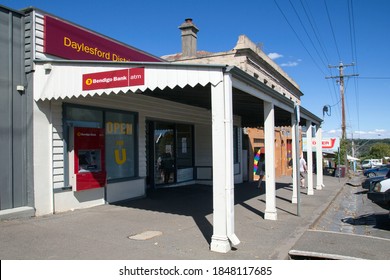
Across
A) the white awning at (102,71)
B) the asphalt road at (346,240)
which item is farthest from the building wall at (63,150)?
the asphalt road at (346,240)

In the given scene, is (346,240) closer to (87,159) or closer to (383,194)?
(383,194)

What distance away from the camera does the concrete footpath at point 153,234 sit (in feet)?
18.5

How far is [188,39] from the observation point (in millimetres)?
21359

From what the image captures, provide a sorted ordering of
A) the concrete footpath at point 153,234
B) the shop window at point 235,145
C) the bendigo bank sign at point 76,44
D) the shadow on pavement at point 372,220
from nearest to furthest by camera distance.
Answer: the concrete footpath at point 153,234 < the bendigo bank sign at point 76,44 < the shadow on pavement at point 372,220 < the shop window at point 235,145

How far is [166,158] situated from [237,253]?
899cm

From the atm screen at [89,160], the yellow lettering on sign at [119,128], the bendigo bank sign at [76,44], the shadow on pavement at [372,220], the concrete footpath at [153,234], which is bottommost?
the shadow on pavement at [372,220]

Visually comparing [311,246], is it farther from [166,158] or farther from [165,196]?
[166,158]

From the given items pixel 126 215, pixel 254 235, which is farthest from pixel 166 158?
pixel 254 235

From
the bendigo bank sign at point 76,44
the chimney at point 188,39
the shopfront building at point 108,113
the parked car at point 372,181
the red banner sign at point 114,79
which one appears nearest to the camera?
the shopfront building at point 108,113

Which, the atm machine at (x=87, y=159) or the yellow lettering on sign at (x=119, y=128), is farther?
the yellow lettering on sign at (x=119, y=128)

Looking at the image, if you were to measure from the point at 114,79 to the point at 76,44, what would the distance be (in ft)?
10.5

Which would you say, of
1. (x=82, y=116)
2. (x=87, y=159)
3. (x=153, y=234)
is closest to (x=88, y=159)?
(x=87, y=159)

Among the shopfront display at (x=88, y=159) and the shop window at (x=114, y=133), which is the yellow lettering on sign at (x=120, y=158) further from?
the shopfront display at (x=88, y=159)

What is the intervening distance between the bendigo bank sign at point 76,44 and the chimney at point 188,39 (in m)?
10.4
